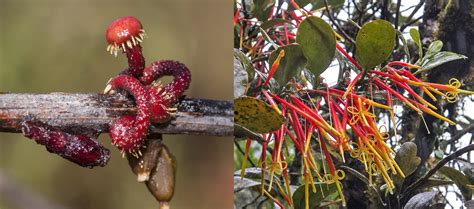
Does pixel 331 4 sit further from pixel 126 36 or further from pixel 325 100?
pixel 126 36

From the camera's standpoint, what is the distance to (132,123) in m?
0.93

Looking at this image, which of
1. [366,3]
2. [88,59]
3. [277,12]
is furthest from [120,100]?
[366,3]

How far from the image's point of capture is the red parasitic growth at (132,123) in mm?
922

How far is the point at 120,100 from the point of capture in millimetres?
948

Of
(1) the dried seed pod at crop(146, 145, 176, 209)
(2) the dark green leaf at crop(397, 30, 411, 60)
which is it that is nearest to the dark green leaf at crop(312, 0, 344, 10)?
(2) the dark green leaf at crop(397, 30, 411, 60)

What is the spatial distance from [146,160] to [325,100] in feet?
0.94

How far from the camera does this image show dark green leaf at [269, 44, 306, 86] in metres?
0.94

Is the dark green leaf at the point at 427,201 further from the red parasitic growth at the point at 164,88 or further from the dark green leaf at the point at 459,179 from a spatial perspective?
the red parasitic growth at the point at 164,88

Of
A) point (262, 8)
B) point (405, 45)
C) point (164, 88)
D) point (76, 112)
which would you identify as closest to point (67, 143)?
point (76, 112)

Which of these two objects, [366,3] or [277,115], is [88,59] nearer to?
[277,115]

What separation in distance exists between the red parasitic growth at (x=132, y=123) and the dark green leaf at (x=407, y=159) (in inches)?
15.4

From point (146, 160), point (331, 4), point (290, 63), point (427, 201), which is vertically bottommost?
point (427, 201)

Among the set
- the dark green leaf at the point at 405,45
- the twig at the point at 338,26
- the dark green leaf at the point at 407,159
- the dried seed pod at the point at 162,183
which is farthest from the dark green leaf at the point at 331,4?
the dried seed pod at the point at 162,183

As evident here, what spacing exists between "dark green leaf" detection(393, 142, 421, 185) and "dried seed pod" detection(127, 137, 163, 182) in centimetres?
37
